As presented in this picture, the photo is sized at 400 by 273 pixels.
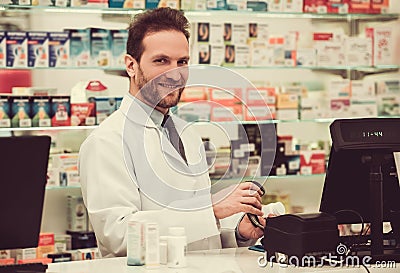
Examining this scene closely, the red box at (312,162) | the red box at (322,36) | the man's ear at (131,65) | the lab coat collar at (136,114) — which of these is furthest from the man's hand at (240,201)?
the red box at (322,36)

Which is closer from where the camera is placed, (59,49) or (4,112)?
(4,112)

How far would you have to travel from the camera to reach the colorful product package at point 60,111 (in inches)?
205

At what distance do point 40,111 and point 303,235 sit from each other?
8.74 ft

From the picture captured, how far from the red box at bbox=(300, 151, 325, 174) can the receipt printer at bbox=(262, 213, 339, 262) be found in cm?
292

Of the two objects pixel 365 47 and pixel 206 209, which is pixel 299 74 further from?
pixel 206 209

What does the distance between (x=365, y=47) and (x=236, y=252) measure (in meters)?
3.14

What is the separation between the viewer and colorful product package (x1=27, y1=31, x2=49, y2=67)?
5.16m

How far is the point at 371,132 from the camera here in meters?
3.02

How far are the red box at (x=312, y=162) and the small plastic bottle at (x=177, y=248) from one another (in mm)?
3045

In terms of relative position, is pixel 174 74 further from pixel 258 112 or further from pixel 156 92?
pixel 258 112

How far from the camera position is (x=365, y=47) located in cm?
603

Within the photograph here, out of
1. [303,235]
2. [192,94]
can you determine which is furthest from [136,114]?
[192,94]

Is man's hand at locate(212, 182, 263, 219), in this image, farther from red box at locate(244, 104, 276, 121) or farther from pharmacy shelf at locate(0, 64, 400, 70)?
red box at locate(244, 104, 276, 121)

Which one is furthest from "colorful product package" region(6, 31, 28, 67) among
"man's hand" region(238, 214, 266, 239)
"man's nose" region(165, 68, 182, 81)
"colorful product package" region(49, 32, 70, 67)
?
"man's hand" region(238, 214, 266, 239)
